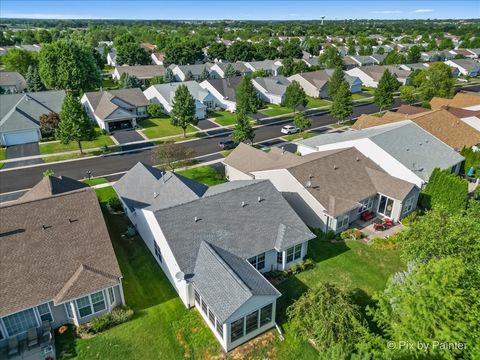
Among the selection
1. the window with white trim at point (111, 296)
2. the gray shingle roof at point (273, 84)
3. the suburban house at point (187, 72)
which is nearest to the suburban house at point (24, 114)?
the suburban house at point (187, 72)

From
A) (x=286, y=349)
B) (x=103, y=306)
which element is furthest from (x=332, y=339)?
(x=103, y=306)

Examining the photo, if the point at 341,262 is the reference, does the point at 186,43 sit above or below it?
above

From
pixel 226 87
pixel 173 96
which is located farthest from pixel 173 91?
pixel 226 87

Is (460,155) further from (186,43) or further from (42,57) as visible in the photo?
(186,43)

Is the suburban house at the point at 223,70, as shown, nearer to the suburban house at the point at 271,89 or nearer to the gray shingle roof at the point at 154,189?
the suburban house at the point at 271,89

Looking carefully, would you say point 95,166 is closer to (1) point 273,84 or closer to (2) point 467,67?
(1) point 273,84

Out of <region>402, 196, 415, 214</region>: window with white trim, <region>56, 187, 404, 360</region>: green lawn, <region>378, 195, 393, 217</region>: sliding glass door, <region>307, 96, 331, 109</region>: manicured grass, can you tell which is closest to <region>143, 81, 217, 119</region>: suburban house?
<region>307, 96, 331, 109</region>: manicured grass
